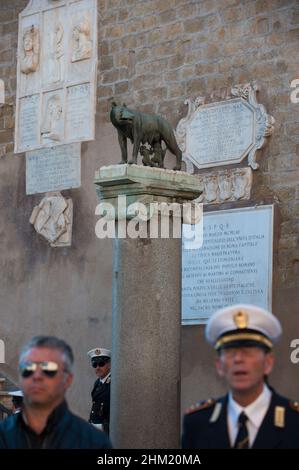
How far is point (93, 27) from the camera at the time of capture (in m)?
13.6

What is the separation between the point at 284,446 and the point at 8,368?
967 cm

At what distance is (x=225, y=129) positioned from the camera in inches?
460

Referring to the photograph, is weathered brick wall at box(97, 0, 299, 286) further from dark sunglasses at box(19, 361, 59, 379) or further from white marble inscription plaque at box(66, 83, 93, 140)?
dark sunglasses at box(19, 361, 59, 379)

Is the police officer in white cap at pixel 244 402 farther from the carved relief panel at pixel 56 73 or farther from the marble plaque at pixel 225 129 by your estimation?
the carved relief panel at pixel 56 73

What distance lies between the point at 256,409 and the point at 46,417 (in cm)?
82

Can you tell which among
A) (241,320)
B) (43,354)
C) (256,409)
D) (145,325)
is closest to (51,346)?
(43,354)

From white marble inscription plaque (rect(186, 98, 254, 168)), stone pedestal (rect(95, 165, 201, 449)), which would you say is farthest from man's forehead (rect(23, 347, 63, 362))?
white marble inscription plaque (rect(186, 98, 254, 168))

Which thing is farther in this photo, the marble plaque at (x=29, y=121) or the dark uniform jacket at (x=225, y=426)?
the marble plaque at (x=29, y=121)

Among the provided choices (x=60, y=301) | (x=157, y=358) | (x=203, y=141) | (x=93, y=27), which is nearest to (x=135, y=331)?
(x=157, y=358)

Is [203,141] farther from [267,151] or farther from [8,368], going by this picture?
[8,368]

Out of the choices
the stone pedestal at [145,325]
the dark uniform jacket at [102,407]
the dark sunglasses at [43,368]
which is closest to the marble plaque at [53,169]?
the dark uniform jacket at [102,407]

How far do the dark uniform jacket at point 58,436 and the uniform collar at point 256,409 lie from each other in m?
0.54

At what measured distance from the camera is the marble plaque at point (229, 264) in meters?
11.2

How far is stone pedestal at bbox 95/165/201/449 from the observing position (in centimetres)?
833
